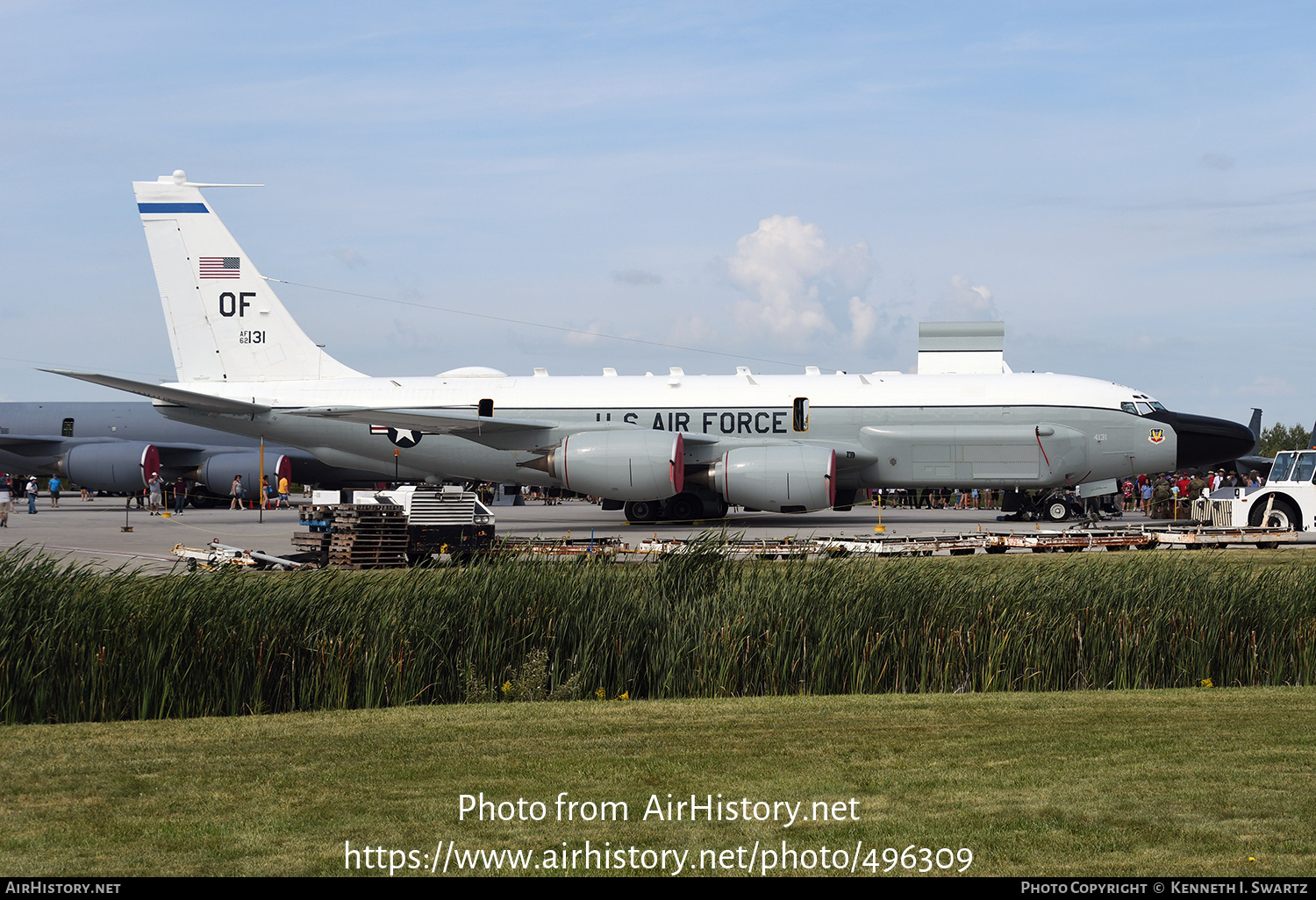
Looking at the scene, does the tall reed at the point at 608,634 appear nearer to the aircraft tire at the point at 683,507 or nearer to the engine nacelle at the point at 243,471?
the aircraft tire at the point at 683,507

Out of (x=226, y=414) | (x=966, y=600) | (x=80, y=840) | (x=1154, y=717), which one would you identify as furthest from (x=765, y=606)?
(x=226, y=414)

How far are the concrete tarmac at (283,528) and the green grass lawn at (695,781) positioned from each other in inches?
404

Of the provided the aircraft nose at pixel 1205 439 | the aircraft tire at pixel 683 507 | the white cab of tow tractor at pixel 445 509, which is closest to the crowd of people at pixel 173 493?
the aircraft tire at pixel 683 507

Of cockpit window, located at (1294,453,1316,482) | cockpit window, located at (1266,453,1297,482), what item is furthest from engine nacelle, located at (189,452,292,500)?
cockpit window, located at (1294,453,1316,482)

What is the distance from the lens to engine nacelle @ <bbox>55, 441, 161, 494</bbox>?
131ft

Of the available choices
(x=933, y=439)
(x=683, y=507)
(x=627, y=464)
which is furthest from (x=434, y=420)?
(x=933, y=439)

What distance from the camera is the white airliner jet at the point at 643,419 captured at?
26875 millimetres

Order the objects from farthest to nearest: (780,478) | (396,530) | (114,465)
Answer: (114,465) → (780,478) → (396,530)

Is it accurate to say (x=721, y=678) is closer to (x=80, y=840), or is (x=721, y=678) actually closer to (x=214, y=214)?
(x=80, y=840)

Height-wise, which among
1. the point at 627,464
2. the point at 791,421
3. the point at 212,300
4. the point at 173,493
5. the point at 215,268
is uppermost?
the point at 215,268

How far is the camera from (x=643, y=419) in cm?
2870

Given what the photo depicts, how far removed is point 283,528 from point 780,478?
11.9m

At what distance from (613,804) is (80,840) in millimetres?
2426

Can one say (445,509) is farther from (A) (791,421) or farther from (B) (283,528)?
(A) (791,421)
